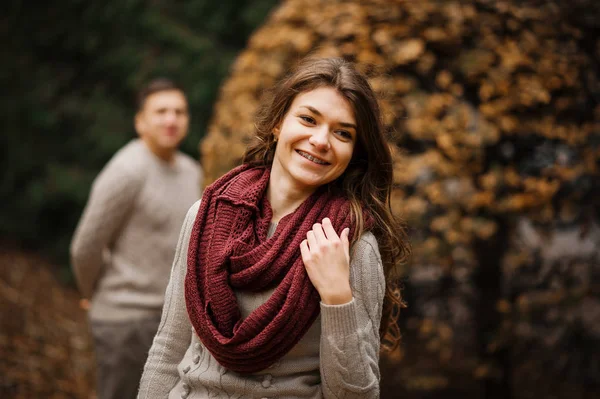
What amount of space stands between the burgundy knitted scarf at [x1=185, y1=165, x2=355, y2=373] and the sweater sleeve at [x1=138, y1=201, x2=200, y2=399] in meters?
0.09

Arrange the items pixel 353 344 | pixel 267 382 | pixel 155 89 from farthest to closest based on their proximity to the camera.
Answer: pixel 155 89 < pixel 267 382 < pixel 353 344

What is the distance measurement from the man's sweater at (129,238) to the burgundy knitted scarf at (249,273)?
5.08ft

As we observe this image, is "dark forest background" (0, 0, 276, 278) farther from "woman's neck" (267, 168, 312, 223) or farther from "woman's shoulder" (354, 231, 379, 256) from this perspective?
"woman's shoulder" (354, 231, 379, 256)

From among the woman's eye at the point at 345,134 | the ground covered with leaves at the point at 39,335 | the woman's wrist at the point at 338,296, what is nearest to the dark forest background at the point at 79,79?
the ground covered with leaves at the point at 39,335

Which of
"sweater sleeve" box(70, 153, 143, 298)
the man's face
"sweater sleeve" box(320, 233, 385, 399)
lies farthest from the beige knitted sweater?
the man's face

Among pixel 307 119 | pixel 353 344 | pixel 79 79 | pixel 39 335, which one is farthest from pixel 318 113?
pixel 79 79

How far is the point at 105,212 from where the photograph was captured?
131 inches

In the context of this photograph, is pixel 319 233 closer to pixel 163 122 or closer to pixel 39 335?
pixel 163 122

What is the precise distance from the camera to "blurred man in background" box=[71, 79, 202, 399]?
3.35 meters

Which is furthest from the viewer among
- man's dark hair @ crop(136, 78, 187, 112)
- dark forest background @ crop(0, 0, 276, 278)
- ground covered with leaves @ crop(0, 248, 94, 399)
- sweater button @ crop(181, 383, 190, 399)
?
dark forest background @ crop(0, 0, 276, 278)

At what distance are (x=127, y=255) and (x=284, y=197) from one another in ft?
5.73

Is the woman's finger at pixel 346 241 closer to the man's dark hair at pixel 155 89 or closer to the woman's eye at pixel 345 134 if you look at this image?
the woman's eye at pixel 345 134

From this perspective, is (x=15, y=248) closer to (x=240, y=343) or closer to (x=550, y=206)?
(x=550, y=206)

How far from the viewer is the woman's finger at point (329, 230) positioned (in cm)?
175
